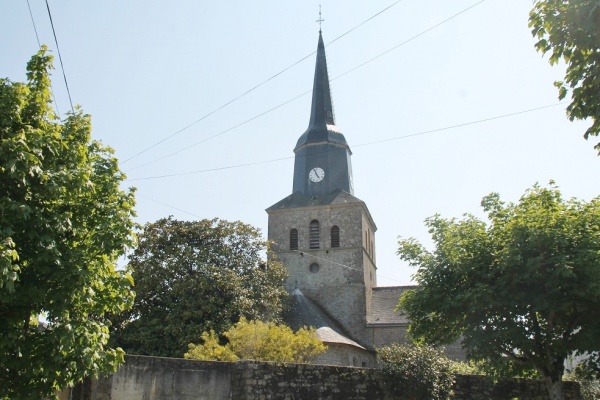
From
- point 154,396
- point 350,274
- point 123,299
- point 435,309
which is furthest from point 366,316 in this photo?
point 123,299

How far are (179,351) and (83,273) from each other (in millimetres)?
16151

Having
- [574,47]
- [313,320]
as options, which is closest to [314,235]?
[313,320]

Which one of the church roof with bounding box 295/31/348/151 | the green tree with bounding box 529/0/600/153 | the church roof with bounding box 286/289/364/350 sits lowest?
the church roof with bounding box 286/289/364/350

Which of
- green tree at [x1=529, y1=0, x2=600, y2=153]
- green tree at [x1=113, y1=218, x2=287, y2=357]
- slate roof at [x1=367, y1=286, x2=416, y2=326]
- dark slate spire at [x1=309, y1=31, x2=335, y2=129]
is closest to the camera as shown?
green tree at [x1=529, y1=0, x2=600, y2=153]

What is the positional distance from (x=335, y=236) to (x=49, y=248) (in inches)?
1070

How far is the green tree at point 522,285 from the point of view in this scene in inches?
535

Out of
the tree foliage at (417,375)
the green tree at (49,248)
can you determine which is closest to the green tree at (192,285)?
the tree foliage at (417,375)

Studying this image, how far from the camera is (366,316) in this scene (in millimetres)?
32188

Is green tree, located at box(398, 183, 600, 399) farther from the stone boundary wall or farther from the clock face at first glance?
the clock face

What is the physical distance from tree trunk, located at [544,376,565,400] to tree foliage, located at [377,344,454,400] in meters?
2.31

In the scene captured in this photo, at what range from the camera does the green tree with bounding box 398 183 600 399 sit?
44.6 feet

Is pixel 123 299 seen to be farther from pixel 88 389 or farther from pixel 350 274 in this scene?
pixel 350 274

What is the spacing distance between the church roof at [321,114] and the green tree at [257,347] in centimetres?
1671

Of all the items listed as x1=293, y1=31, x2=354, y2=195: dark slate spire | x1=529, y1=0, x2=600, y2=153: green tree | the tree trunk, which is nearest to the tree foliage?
the tree trunk
